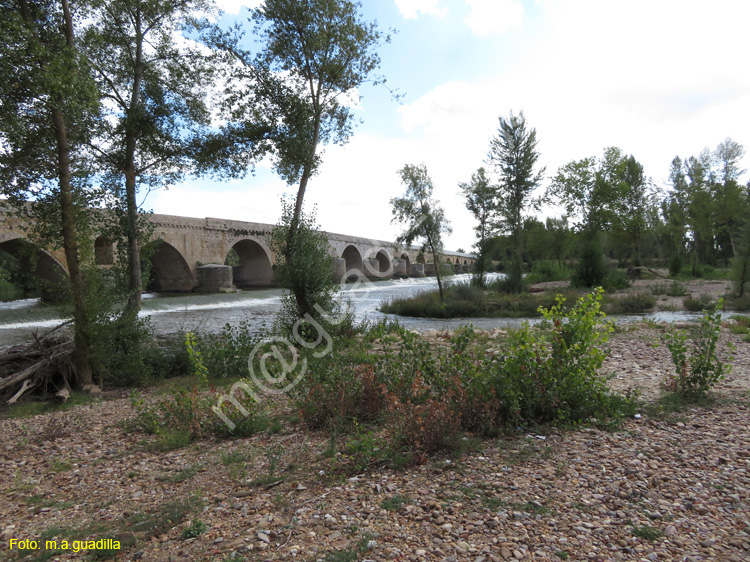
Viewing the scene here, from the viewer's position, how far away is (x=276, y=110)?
1130 centimetres

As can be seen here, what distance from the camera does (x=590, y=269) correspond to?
24891mm

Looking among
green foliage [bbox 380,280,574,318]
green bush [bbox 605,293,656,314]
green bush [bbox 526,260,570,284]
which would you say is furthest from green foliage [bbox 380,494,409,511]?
green bush [bbox 526,260,570,284]

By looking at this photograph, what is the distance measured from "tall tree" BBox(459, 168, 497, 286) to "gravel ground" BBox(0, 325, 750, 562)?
2011 centimetres

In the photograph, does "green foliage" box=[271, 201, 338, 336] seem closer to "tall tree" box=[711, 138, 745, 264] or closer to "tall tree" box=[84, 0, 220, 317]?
"tall tree" box=[84, 0, 220, 317]

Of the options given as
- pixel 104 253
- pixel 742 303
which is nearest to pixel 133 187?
pixel 104 253

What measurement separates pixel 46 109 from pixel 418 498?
7789 mm

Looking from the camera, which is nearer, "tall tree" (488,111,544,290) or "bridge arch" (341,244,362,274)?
"tall tree" (488,111,544,290)

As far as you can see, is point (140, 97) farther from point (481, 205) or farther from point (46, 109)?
point (481, 205)

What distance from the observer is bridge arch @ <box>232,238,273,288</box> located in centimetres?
3981

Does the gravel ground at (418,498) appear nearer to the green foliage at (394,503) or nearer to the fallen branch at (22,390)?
the green foliage at (394,503)

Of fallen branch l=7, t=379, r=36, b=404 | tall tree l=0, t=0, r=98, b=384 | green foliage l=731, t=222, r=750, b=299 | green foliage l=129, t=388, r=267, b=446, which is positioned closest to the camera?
green foliage l=129, t=388, r=267, b=446

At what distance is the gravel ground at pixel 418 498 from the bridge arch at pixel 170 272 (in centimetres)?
2824

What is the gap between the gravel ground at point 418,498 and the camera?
8.32ft

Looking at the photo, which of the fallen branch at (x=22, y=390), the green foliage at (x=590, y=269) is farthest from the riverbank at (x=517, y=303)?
the fallen branch at (x=22, y=390)
